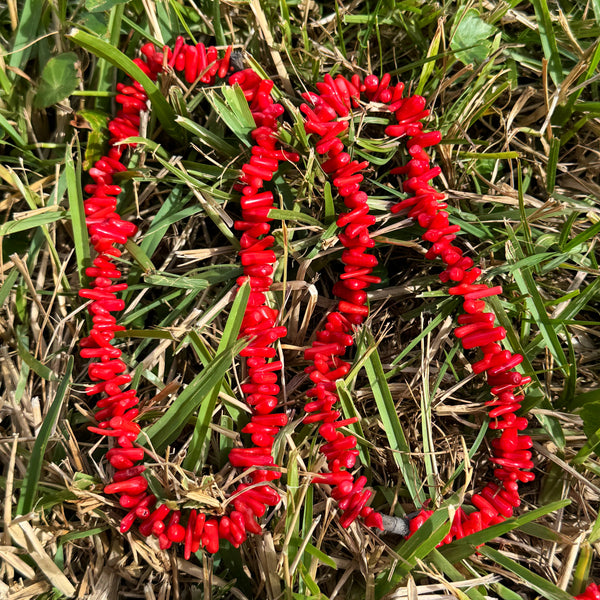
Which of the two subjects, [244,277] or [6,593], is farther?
[244,277]

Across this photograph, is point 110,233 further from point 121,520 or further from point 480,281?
Answer: point 480,281

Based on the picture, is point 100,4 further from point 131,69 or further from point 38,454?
point 38,454

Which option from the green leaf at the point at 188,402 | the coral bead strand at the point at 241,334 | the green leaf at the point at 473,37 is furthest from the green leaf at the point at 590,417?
the green leaf at the point at 473,37

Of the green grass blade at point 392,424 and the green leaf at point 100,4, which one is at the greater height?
the green leaf at point 100,4

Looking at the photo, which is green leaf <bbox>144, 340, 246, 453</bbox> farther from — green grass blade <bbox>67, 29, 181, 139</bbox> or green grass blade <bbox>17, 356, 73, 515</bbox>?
green grass blade <bbox>67, 29, 181, 139</bbox>

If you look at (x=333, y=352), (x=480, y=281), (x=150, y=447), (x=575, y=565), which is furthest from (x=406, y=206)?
(x=575, y=565)

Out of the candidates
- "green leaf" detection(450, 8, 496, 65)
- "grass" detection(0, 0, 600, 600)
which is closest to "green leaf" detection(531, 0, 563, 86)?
"grass" detection(0, 0, 600, 600)

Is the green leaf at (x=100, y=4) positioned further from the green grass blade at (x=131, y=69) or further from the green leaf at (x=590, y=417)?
the green leaf at (x=590, y=417)

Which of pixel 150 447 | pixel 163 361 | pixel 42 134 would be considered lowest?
pixel 150 447
